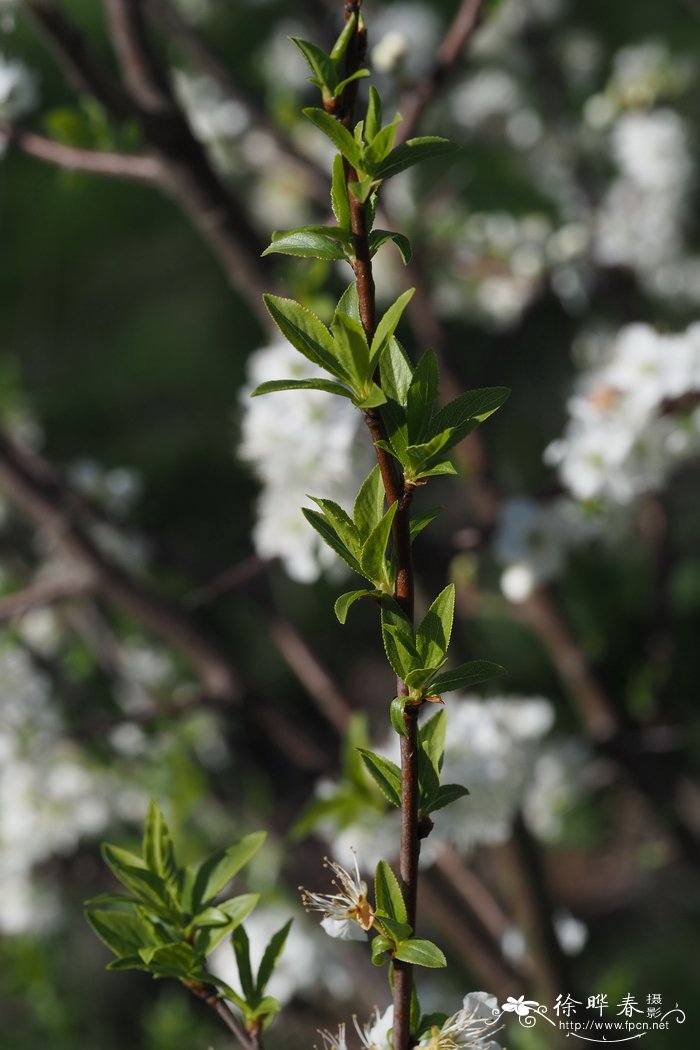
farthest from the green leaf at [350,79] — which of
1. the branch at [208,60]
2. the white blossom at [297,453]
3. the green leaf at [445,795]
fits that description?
the branch at [208,60]

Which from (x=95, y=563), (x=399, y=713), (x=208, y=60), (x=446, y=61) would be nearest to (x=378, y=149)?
(x=399, y=713)

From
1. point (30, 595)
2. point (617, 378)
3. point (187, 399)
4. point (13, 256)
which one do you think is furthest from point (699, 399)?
point (13, 256)

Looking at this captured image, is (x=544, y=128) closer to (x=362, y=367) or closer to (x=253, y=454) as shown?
(x=253, y=454)

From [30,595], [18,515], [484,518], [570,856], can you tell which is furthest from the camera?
[570,856]

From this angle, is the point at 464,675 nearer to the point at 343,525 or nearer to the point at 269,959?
the point at 343,525

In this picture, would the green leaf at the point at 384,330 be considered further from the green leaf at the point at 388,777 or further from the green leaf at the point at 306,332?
the green leaf at the point at 388,777
